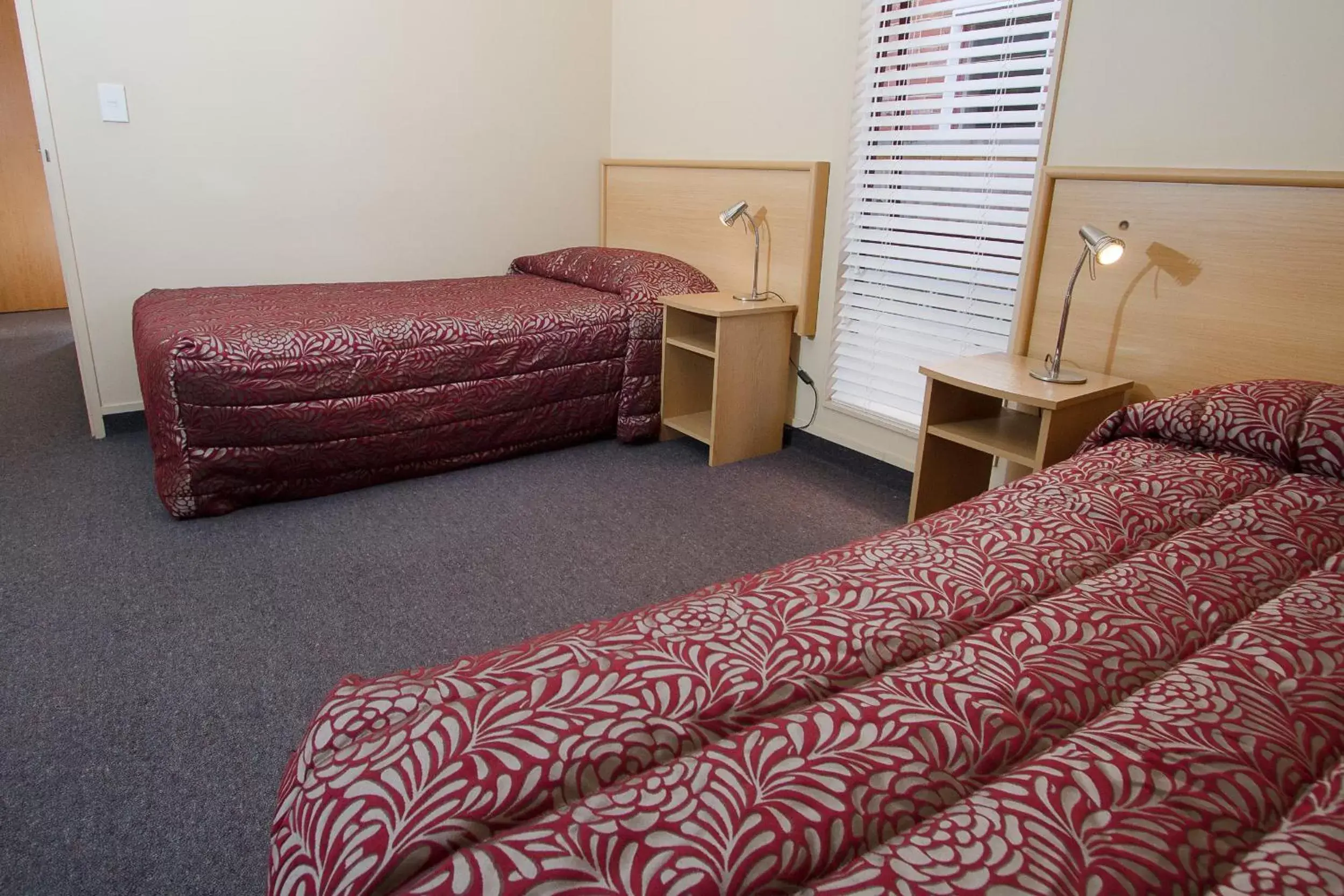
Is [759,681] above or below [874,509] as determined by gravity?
above

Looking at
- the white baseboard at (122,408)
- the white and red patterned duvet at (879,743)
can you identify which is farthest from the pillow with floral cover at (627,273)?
the white and red patterned duvet at (879,743)

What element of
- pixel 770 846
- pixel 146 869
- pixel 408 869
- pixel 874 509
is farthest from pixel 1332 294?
pixel 146 869

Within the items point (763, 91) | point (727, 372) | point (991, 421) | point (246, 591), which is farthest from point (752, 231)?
point (246, 591)

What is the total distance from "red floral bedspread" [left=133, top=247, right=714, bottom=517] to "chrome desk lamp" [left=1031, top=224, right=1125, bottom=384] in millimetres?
1409

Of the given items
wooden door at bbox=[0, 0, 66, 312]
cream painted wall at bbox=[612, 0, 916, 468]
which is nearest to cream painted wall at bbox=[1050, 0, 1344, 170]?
cream painted wall at bbox=[612, 0, 916, 468]

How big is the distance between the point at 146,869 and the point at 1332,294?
2.36m

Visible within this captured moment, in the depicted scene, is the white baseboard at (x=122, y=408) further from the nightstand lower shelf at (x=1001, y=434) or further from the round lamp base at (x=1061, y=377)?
the round lamp base at (x=1061, y=377)

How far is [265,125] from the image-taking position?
3.04 metres

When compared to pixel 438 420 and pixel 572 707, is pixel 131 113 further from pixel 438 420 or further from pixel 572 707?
pixel 572 707

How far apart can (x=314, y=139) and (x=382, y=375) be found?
1.27m

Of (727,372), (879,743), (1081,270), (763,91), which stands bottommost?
(727,372)

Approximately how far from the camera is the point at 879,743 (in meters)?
0.78

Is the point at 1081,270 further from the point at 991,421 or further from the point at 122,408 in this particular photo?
the point at 122,408

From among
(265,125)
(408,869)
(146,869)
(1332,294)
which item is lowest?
(146,869)
